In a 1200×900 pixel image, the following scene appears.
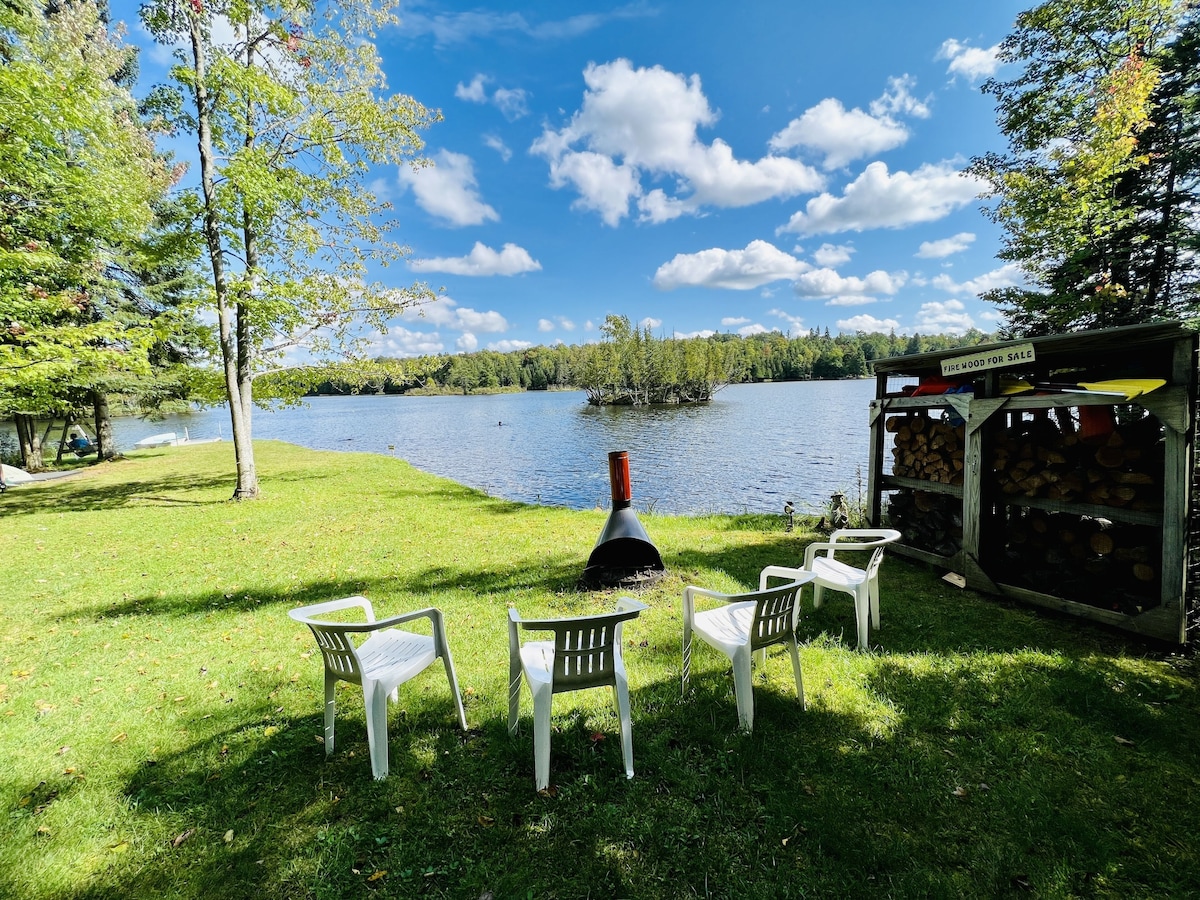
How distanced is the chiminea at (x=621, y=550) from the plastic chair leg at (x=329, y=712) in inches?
112

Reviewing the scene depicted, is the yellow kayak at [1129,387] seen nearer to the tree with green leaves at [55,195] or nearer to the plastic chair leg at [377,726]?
the plastic chair leg at [377,726]

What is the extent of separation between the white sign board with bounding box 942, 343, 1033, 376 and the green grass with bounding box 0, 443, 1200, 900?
239cm

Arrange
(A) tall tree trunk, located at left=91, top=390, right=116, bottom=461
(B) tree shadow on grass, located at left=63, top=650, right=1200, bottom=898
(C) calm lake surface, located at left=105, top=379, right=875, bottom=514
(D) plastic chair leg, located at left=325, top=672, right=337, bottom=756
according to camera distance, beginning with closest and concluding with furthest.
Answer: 1. (B) tree shadow on grass, located at left=63, top=650, right=1200, bottom=898
2. (D) plastic chair leg, located at left=325, top=672, right=337, bottom=756
3. (C) calm lake surface, located at left=105, top=379, right=875, bottom=514
4. (A) tall tree trunk, located at left=91, top=390, right=116, bottom=461

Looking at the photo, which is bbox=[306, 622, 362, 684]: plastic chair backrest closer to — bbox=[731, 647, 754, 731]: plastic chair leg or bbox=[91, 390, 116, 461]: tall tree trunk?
bbox=[731, 647, 754, 731]: plastic chair leg

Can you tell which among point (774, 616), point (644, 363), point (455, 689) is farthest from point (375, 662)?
point (644, 363)

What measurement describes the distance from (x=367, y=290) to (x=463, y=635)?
10396 millimetres

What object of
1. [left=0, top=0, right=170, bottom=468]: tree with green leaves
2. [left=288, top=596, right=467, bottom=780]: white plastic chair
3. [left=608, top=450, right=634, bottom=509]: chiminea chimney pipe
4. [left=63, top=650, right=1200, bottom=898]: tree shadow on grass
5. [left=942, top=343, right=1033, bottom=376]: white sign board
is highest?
[left=0, top=0, right=170, bottom=468]: tree with green leaves

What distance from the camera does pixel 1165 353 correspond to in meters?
4.09

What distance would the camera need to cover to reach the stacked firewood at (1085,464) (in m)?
4.11

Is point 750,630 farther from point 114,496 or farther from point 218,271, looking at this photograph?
point 114,496

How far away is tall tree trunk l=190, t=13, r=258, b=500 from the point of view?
973 centimetres

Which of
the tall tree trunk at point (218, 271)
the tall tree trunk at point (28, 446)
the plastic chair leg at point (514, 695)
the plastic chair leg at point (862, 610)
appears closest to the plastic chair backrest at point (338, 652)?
the plastic chair leg at point (514, 695)

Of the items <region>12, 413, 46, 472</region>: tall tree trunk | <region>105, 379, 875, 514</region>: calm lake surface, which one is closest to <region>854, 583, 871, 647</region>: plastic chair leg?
<region>105, 379, 875, 514</region>: calm lake surface

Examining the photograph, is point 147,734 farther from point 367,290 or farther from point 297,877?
point 367,290
